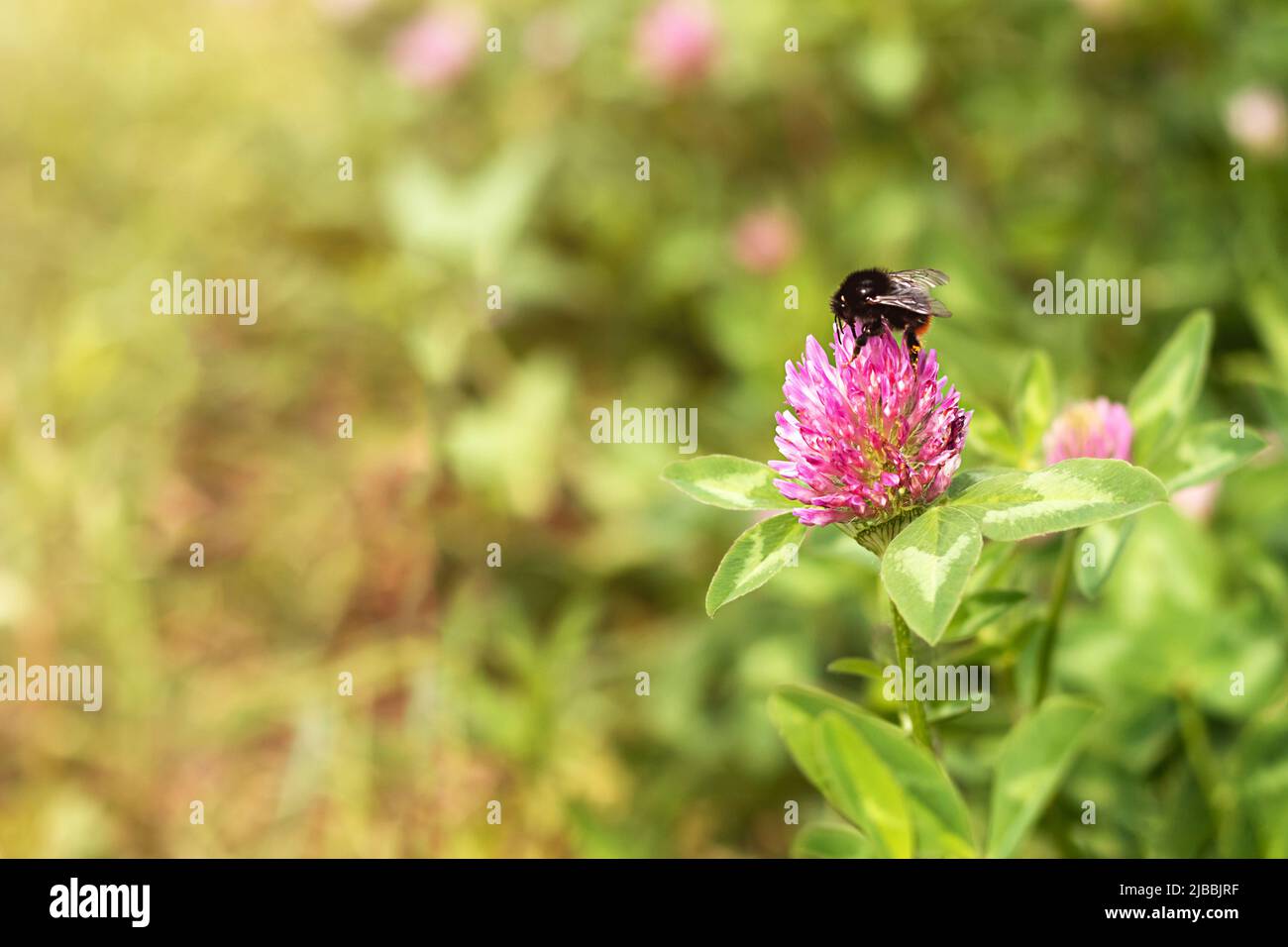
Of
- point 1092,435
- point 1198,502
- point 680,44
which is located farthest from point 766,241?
point 1092,435

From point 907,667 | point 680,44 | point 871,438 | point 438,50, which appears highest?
point 438,50

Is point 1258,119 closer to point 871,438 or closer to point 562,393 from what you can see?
point 562,393

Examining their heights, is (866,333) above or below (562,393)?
below

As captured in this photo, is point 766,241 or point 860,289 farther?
point 766,241

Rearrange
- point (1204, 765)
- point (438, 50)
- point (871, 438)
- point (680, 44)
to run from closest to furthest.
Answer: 1. point (871, 438)
2. point (1204, 765)
3. point (680, 44)
4. point (438, 50)

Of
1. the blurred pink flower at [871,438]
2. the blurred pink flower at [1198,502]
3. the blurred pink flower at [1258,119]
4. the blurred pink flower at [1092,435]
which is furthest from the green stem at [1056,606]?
the blurred pink flower at [1258,119]

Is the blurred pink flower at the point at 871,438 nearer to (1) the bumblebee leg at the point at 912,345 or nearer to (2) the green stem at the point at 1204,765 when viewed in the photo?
(1) the bumblebee leg at the point at 912,345

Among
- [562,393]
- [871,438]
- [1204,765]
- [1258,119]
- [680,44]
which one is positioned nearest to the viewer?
[871,438]
